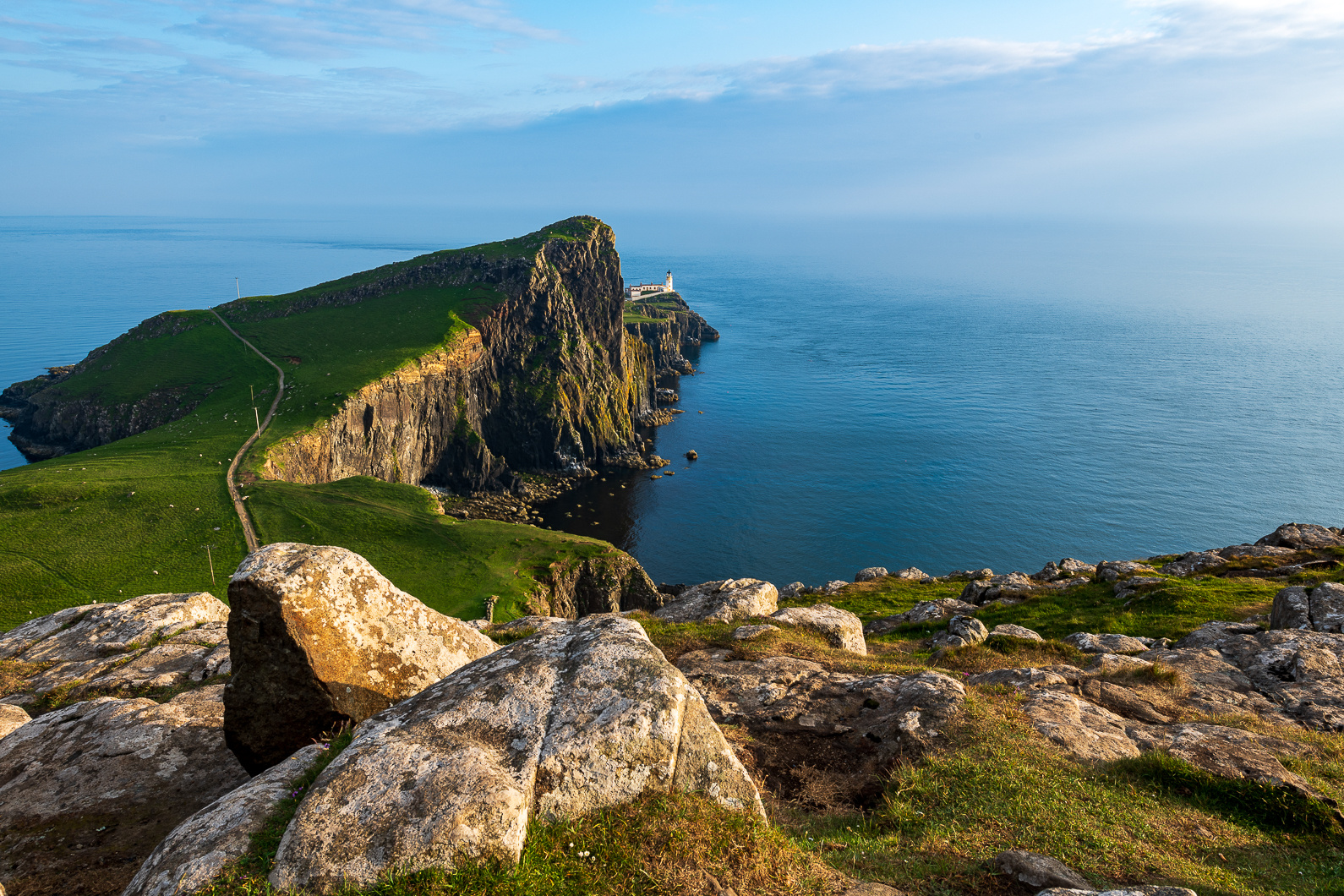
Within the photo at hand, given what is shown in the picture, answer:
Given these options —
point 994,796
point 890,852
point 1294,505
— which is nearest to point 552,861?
point 890,852

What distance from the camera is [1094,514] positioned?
106 metres

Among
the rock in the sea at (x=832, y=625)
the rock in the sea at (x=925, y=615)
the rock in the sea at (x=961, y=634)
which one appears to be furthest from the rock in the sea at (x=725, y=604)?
the rock in the sea at (x=961, y=634)

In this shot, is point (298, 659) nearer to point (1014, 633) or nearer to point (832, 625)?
point (832, 625)

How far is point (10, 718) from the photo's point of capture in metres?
17.7

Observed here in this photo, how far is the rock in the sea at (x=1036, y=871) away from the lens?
10.1 m

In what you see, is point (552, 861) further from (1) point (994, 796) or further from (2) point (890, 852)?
(1) point (994, 796)

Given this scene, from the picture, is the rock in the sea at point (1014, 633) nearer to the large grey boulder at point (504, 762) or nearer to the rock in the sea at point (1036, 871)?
the rock in the sea at point (1036, 871)

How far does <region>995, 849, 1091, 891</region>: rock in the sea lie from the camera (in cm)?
1007

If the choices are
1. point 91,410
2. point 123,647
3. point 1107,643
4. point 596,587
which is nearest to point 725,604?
point 1107,643

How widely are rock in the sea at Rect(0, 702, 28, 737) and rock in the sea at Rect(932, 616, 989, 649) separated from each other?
107 ft

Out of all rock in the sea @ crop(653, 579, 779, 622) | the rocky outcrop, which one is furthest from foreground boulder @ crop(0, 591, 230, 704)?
the rocky outcrop

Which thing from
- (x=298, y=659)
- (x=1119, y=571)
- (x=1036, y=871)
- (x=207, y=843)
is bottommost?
(x=1119, y=571)

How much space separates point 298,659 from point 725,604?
2386cm

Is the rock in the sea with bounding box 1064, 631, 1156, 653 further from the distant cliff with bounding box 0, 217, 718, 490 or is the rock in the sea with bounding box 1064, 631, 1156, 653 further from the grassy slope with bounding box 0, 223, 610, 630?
the distant cliff with bounding box 0, 217, 718, 490
